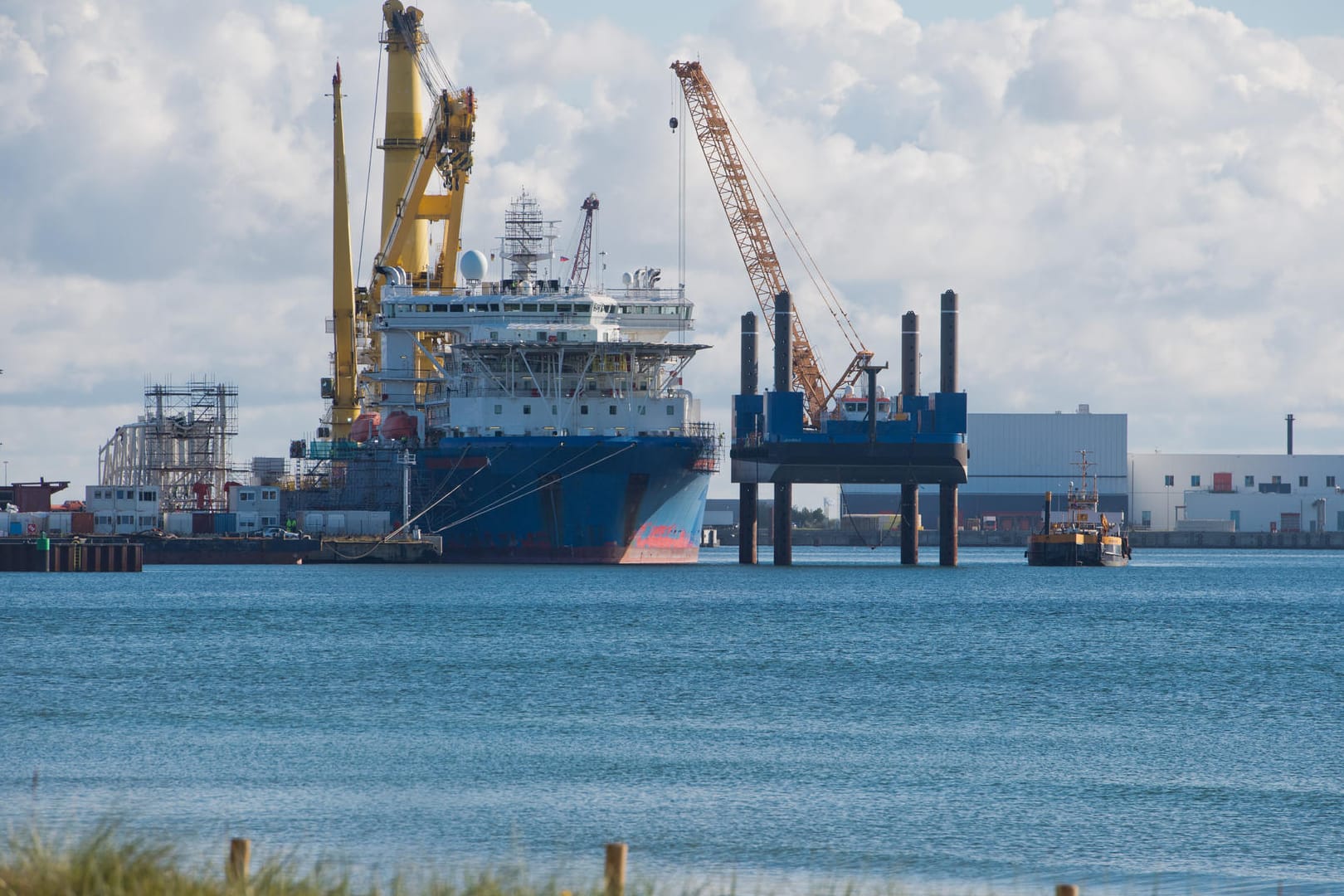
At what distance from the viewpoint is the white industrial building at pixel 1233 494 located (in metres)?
195

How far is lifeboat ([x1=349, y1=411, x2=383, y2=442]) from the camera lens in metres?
99.0

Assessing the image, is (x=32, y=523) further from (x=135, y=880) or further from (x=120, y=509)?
(x=135, y=880)

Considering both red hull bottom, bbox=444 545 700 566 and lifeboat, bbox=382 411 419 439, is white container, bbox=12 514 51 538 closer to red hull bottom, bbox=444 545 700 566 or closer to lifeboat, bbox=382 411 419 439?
lifeboat, bbox=382 411 419 439

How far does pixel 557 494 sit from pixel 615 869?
2744 inches

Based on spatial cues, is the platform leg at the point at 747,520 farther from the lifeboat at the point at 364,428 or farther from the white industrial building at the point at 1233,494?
the white industrial building at the point at 1233,494

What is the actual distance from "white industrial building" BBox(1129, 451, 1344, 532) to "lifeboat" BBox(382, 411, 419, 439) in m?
119

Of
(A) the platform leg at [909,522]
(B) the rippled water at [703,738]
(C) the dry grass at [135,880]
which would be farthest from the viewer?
(A) the platform leg at [909,522]

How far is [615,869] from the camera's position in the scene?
15.0 m

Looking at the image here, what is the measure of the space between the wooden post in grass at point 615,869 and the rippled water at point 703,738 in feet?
23.7

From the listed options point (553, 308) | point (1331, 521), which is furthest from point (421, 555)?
point (1331, 521)

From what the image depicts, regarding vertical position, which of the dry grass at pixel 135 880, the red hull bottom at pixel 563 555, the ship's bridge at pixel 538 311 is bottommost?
the dry grass at pixel 135 880

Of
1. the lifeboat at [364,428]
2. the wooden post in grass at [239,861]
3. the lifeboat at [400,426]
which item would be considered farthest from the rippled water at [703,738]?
the lifeboat at [364,428]

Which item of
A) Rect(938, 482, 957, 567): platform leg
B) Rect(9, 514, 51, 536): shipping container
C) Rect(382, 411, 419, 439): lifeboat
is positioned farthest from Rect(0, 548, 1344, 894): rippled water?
Rect(9, 514, 51, 536): shipping container

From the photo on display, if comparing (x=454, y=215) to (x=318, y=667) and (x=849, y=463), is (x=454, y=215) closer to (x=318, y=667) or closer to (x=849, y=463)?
(x=849, y=463)
